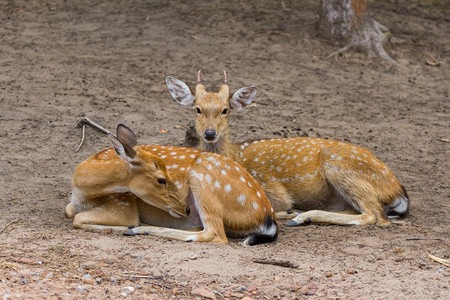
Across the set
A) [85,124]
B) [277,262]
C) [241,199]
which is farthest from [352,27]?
[277,262]

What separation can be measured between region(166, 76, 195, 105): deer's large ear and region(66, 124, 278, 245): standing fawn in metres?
1.35

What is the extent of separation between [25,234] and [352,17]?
661cm

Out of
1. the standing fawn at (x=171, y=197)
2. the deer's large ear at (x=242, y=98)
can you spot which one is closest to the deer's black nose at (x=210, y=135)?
the deer's large ear at (x=242, y=98)

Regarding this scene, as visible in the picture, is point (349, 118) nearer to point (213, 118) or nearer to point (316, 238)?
point (213, 118)

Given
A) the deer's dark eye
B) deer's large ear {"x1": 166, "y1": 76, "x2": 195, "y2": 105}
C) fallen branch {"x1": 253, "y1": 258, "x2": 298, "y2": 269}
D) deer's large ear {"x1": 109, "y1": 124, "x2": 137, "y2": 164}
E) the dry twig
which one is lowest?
the dry twig

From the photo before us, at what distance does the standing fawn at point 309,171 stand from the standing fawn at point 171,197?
0.70 metres

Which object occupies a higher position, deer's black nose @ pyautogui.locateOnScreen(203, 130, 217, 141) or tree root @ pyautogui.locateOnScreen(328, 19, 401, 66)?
deer's black nose @ pyautogui.locateOnScreen(203, 130, 217, 141)

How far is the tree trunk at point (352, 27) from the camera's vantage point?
1001 cm

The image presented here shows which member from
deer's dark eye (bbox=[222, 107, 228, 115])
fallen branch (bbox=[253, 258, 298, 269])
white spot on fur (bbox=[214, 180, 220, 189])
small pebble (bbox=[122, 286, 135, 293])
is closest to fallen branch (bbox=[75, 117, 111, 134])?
deer's dark eye (bbox=[222, 107, 228, 115])

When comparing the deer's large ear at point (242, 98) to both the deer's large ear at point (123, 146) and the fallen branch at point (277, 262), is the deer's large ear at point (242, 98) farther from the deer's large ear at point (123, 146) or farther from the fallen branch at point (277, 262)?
the fallen branch at point (277, 262)

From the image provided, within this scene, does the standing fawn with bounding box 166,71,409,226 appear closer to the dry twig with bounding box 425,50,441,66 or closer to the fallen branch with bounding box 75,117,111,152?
the fallen branch with bounding box 75,117,111,152

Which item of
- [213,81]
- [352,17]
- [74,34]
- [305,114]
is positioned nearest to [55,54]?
[74,34]

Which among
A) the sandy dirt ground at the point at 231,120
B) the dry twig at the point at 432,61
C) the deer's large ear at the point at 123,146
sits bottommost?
the dry twig at the point at 432,61

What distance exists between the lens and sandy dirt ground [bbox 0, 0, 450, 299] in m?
4.07
